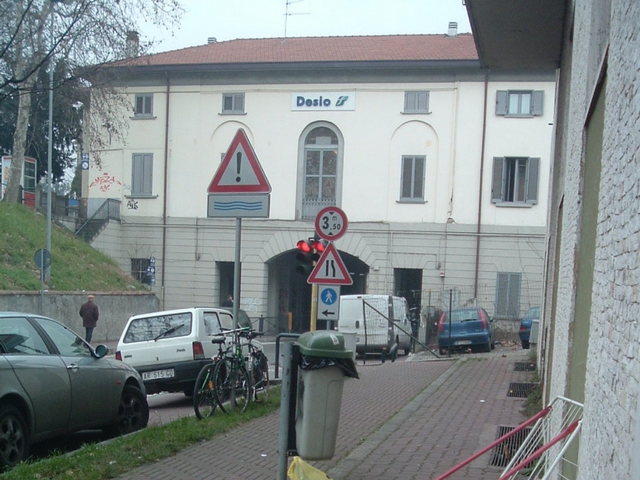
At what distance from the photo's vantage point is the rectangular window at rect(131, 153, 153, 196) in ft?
117

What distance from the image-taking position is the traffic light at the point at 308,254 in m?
12.3

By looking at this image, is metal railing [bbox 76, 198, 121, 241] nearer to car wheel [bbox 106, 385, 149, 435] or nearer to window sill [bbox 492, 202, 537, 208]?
window sill [bbox 492, 202, 537, 208]

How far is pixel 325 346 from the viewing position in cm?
544

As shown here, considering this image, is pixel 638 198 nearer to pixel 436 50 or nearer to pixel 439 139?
pixel 439 139

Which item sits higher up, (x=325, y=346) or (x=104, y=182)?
(x=104, y=182)

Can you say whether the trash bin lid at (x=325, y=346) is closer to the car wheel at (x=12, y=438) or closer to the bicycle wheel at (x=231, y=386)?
the car wheel at (x=12, y=438)

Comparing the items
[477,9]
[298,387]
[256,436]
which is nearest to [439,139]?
[477,9]

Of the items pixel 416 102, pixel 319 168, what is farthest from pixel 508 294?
pixel 319 168

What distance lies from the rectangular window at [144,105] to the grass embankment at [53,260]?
6.72m

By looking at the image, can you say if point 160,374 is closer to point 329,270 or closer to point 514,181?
point 329,270

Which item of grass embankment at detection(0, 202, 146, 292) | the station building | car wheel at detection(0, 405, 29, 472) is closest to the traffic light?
car wheel at detection(0, 405, 29, 472)

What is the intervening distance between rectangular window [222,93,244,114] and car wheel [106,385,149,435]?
1045 inches

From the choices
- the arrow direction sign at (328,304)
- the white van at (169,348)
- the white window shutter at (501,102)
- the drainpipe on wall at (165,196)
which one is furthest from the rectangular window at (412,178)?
the arrow direction sign at (328,304)

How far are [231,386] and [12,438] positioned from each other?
325cm
